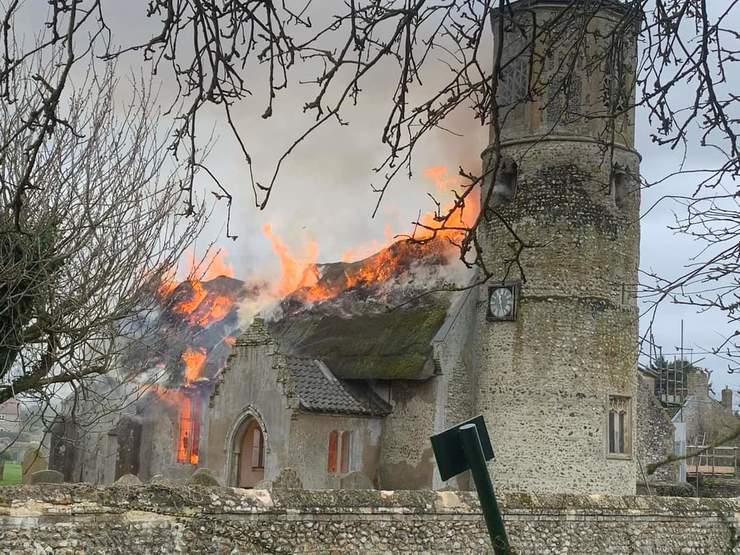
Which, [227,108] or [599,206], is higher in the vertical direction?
[599,206]

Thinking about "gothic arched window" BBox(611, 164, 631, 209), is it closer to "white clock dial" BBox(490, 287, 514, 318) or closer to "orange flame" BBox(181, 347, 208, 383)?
"white clock dial" BBox(490, 287, 514, 318)

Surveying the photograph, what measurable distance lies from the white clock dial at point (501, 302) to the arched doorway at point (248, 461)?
21.8 feet

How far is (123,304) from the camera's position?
1645 cm

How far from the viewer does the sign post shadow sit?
422 cm

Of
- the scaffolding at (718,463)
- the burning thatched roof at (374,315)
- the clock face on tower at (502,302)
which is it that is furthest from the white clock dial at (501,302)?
the scaffolding at (718,463)

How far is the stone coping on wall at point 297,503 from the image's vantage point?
425 inches

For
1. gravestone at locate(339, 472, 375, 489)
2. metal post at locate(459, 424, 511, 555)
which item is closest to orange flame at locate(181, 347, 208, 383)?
gravestone at locate(339, 472, 375, 489)

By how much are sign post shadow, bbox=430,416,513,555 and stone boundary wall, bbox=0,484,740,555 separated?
7161mm

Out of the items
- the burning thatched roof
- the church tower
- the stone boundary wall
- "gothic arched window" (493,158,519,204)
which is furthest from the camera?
the burning thatched roof

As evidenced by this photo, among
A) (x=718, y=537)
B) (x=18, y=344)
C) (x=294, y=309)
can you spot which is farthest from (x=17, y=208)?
(x=294, y=309)

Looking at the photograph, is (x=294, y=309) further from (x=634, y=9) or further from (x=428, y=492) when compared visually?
(x=634, y=9)

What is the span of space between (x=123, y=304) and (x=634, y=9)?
1213 cm

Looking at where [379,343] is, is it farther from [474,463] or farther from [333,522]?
[474,463]

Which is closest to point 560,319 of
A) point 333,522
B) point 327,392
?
point 327,392
